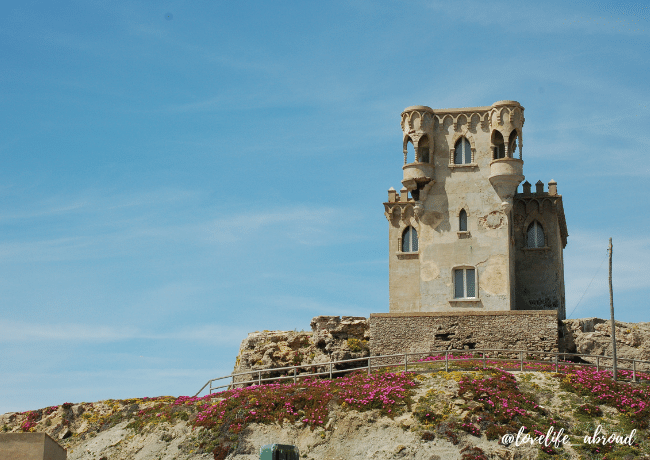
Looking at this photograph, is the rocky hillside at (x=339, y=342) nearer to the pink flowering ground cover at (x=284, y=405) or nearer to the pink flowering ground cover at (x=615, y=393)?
the pink flowering ground cover at (x=284, y=405)

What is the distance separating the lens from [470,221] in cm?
5412

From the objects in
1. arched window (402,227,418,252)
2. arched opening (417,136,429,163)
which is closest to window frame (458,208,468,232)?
arched window (402,227,418,252)

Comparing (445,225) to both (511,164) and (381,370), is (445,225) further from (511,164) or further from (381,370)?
(381,370)

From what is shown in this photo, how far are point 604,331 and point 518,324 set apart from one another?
14.5 feet

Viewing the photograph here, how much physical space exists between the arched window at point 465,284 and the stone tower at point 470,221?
0.19 ft

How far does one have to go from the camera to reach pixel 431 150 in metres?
55.3

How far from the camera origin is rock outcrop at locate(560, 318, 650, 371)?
1911 inches

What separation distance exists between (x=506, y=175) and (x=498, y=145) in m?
2.82

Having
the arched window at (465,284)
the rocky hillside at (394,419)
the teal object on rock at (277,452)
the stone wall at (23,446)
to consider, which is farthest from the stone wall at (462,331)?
the teal object on rock at (277,452)

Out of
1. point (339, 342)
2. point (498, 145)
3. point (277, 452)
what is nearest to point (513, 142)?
point (498, 145)

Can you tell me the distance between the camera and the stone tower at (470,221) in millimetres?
53531

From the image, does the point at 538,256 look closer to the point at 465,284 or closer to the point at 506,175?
the point at 465,284

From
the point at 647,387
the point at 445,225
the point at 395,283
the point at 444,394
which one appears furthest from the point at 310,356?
the point at 647,387

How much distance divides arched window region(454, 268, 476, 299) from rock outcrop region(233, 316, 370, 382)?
220 inches
